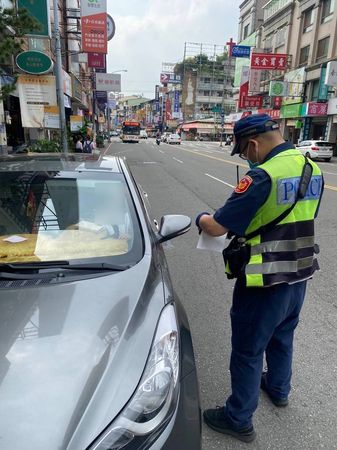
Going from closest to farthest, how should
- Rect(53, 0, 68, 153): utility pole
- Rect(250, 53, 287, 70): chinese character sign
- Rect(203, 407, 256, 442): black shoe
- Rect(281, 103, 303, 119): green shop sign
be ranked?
1. Rect(203, 407, 256, 442): black shoe
2. Rect(53, 0, 68, 153): utility pole
3. Rect(281, 103, 303, 119): green shop sign
4. Rect(250, 53, 287, 70): chinese character sign

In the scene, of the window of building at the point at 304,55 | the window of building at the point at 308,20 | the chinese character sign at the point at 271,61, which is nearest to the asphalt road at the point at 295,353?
the chinese character sign at the point at 271,61

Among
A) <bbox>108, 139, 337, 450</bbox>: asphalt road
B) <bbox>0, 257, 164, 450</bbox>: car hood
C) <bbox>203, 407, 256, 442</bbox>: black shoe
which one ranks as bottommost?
<bbox>108, 139, 337, 450</bbox>: asphalt road

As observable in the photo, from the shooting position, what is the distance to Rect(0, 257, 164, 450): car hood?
1252 millimetres

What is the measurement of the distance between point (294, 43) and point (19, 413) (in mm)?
43498

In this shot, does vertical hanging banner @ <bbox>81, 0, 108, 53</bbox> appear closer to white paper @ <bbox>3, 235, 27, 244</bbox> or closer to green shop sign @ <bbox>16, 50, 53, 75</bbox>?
green shop sign @ <bbox>16, 50, 53, 75</bbox>

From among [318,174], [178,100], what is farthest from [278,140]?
[178,100]

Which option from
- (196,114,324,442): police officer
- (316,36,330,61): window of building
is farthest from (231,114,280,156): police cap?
(316,36,330,61): window of building

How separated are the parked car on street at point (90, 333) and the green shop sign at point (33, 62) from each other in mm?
7869

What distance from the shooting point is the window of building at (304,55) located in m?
36.0

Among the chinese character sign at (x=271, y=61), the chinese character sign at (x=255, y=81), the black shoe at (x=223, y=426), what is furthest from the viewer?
the chinese character sign at (x=255, y=81)


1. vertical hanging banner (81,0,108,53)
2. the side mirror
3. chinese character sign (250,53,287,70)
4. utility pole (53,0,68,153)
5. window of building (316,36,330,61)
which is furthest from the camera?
chinese character sign (250,53,287,70)

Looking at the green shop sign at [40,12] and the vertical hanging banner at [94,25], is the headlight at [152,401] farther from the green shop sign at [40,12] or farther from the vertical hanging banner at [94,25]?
the vertical hanging banner at [94,25]

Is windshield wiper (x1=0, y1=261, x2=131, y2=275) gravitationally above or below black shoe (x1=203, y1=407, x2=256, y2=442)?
above

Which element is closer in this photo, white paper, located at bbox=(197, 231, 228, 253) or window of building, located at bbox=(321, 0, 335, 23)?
white paper, located at bbox=(197, 231, 228, 253)
